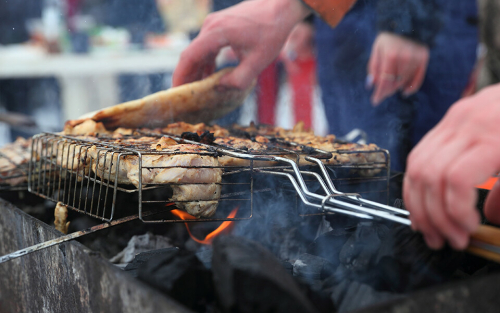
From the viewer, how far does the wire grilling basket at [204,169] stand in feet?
5.51

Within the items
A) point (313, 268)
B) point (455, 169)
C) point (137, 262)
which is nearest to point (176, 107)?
point (137, 262)

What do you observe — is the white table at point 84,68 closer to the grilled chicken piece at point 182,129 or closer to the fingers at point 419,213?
the grilled chicken piece at point 182,129

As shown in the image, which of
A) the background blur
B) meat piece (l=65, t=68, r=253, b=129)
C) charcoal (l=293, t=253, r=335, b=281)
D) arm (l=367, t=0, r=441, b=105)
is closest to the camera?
charcoal (l=293, t=253, r=335, b=281)

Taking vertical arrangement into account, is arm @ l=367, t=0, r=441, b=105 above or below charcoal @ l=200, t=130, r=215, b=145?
above

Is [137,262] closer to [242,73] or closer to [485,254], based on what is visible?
[485,254]

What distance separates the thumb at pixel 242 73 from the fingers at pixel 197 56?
21 cm

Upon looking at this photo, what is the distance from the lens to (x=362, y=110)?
484 centimetres

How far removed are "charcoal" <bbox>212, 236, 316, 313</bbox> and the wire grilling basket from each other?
373 millimetres

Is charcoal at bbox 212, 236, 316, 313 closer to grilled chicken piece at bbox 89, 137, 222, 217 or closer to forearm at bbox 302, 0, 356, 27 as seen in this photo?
grilled chicken piece at bbox 89, 137, 222, 217

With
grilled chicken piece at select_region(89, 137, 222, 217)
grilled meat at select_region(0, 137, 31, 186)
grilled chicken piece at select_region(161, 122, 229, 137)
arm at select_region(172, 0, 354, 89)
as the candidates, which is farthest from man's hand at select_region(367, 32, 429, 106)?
grilled meat at select_region(0, 137, 31, 186)

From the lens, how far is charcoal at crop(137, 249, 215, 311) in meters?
1.31

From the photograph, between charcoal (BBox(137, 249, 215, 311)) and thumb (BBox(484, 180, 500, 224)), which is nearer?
charcoal (BBox(137, 249, 215, 311))

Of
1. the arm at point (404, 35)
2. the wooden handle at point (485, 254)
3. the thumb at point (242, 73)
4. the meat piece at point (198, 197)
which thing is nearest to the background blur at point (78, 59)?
the arm at point (404, 35)

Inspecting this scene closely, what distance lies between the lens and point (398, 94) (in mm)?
4402
